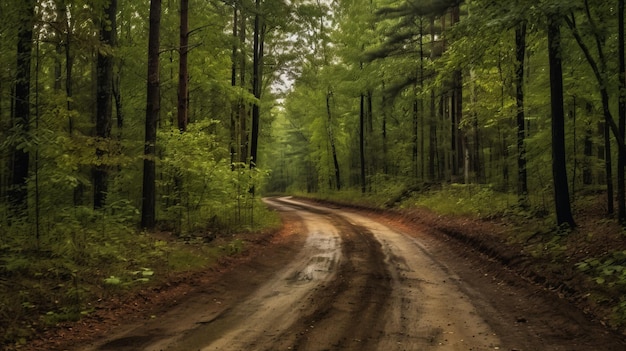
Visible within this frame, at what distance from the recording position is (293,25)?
62.8 ft

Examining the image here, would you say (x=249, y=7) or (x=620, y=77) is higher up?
(x=249, y=7)

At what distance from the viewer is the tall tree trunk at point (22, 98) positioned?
7.54 meters

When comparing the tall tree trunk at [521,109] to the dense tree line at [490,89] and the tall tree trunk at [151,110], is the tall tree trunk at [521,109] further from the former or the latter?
the tall tree trunk at [151,110]

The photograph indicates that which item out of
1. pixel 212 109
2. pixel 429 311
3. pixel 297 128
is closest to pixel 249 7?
pixel 212 109

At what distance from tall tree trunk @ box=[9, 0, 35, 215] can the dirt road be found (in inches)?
168

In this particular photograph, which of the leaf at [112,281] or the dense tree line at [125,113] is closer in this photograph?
the leaf at [112,281]

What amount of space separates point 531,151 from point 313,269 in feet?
29.6

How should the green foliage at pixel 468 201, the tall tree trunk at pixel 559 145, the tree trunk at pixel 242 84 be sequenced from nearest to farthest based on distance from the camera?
1. the tall tree trunk at pixel 559 145
2. the green foliage at pixel 468 201
3. the tree trunk at pixel 242 84

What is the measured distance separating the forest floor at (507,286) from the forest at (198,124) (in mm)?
314

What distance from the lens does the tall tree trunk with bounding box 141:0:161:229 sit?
11.6 meters

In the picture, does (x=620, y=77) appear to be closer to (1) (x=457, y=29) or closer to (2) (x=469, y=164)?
(1) (x=457, y=29)

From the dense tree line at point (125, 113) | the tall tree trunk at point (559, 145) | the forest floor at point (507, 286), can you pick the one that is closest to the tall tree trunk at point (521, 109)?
the forest floor at point (507, 286)

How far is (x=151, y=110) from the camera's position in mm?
11758

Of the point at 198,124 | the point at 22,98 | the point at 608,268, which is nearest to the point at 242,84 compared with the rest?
the point at 198,124
